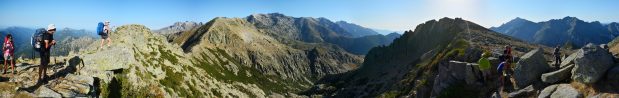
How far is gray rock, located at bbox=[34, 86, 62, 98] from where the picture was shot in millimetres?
33984

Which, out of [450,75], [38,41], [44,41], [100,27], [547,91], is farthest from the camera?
[100,27]

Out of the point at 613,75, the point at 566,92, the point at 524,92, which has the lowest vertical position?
the point at 524,92

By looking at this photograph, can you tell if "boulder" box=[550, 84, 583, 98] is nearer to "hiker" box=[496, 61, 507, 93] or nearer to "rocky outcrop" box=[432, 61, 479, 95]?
"hiker" box=[496, 61, 507, 93]

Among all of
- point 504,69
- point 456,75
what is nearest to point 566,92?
point 504,69

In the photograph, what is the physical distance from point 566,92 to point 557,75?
2.95 meters

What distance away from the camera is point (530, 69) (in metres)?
33.7

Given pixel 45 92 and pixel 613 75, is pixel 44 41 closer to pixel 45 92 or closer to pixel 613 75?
pixel 45 92

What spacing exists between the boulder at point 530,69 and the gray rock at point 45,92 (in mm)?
31723

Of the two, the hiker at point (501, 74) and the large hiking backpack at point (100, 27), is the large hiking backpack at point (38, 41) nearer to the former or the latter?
the large hiking backpack at point (100, 27)

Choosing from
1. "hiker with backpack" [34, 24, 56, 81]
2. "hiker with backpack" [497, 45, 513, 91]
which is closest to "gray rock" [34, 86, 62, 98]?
"hiker with backpack" [34, 24, 56, 81]

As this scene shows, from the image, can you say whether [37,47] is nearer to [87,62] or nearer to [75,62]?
[75,62]

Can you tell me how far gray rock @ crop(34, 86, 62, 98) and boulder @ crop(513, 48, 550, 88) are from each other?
31723 mm

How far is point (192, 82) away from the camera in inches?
4916

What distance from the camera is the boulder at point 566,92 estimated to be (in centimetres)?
2837
